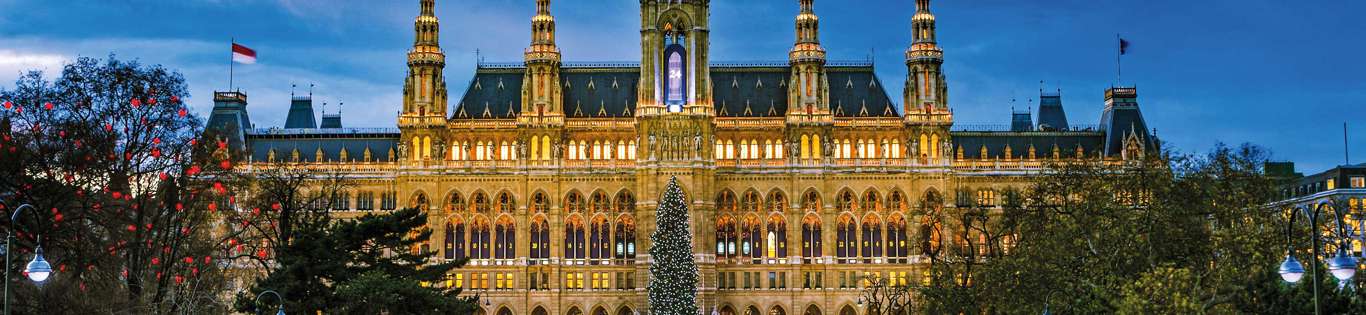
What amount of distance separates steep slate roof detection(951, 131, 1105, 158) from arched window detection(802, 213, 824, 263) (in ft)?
44.1

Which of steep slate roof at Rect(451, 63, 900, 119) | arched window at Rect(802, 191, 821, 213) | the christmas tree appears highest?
steep slate roof at Rect(451, 63, 900, 119)

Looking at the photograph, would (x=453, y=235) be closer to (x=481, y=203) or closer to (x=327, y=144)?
(x=481, y=203)

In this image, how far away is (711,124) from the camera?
127 m

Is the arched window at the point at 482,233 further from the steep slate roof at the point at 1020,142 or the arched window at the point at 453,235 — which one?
the steep slate roof at the point at 1020,142

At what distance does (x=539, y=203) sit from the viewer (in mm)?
128375

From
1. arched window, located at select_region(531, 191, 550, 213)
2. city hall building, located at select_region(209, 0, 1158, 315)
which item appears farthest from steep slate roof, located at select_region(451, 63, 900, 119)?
arched window, located at select_region(531, 191, 550, 213)

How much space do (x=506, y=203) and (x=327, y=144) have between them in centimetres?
1743

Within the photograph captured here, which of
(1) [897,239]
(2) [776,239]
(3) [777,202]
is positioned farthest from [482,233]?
(1) [897,239]

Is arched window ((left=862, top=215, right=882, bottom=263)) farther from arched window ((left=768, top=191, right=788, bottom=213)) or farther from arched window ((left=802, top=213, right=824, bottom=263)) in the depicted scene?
arched window ((left=768, top=191, right=788, bottom=213))

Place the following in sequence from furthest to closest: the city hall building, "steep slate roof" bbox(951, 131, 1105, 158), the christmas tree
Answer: "steep slate roof" bbox(951, 131, 1105, 158) < the city hall building < the christmas tree

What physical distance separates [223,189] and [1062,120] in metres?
86.8

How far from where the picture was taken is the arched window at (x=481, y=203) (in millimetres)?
128375

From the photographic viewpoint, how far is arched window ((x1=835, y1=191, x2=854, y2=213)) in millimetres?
127875

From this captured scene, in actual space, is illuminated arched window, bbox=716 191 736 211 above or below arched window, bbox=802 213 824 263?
above
